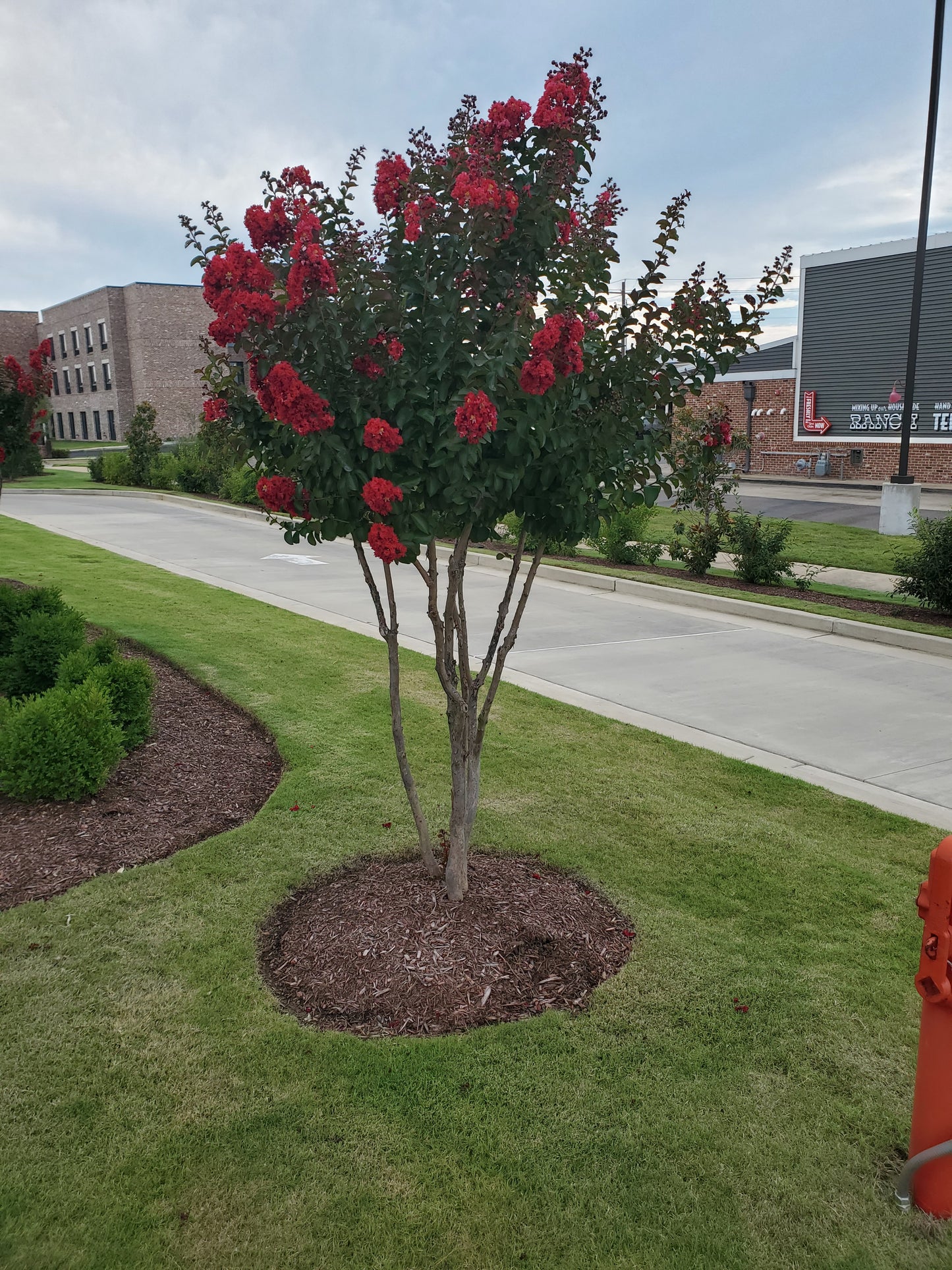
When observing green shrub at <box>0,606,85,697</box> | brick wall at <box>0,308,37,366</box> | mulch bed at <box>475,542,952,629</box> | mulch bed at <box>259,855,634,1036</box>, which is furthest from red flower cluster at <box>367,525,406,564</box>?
brick wall at <box>0,308,37,366</box>

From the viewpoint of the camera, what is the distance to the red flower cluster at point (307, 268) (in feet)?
10.3

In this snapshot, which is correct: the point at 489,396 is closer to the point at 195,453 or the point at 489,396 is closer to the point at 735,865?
the point at 735,865

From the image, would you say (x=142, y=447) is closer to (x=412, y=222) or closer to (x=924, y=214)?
(x=924, y=214)

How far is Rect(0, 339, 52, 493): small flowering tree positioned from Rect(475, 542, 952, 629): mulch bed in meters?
5.22

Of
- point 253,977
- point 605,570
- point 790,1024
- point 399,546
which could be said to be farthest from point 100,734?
point 605,570

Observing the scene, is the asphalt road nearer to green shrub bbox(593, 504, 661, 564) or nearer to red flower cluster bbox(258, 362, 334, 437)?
green shrub bbox(593, 504, 661, 564)

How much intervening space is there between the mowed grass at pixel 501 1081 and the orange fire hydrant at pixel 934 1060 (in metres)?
0.09

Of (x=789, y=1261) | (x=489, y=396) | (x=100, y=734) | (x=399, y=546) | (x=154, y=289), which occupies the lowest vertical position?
(x=789, y=1261)

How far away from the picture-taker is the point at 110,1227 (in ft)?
A: 8.63

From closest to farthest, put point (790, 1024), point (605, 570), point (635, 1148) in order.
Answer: point (635, 1148)
point (790, 1024)
point (605, 570)

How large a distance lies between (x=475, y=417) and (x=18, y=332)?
62.9 m

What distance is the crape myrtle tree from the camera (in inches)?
126

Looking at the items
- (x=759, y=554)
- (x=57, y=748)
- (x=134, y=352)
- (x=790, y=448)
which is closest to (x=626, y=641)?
(x=759, y=554)

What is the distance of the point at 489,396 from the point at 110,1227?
2589 mm
